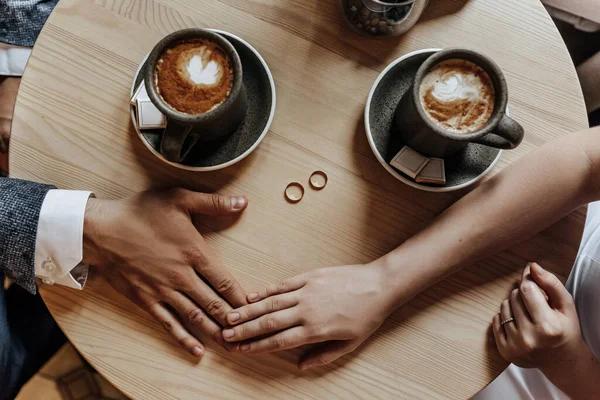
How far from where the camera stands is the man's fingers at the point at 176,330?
0.69 metres

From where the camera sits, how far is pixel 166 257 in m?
0.71

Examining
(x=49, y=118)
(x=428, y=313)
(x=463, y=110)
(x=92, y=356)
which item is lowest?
(x=92, y=356)

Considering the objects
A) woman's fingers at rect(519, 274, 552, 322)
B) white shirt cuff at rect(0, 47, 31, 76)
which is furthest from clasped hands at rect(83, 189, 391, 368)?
white shirt cuff at rect(0, 47, 31, 76)

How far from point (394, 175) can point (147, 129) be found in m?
0.39

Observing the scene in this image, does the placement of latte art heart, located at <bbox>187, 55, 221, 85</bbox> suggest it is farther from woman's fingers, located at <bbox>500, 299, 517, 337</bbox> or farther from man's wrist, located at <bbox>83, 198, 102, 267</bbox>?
woman's fingers, located at <bbox>500, 299, 517, 337</bbox>

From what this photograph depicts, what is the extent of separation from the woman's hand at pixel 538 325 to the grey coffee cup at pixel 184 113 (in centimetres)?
53

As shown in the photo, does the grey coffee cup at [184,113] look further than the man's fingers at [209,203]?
No

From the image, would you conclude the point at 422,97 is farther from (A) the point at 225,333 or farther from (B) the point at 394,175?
(A) the point at 225,333

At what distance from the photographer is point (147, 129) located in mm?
691

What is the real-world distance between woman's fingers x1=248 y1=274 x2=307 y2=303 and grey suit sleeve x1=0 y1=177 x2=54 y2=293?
35 centimetres

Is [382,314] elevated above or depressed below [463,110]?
below

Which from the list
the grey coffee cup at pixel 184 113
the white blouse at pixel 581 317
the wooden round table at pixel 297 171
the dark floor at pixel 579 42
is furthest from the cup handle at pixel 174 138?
the dark floor at pixel 579 42

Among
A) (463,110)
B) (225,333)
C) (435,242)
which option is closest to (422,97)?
(463,110)

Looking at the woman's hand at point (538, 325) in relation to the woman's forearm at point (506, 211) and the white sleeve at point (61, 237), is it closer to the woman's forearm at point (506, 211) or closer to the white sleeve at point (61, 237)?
the woman's forearm at point (506, 211)
